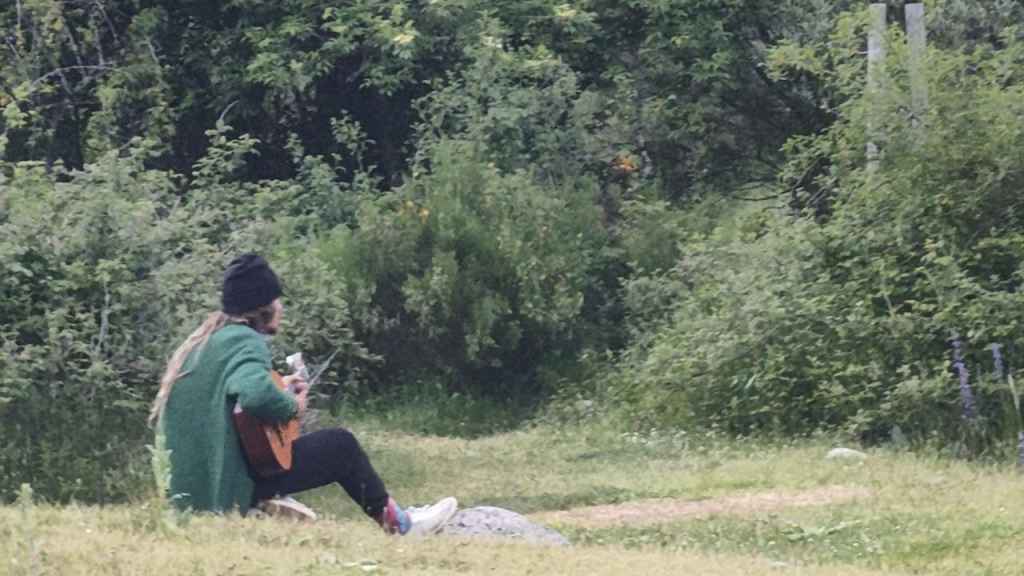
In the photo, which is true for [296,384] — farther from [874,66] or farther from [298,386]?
[874,66]

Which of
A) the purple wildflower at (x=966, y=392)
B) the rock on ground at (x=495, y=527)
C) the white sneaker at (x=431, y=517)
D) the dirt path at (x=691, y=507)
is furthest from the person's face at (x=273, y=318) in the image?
the purple wildflower at (x=966, y=392)

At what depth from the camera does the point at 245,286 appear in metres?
7.87

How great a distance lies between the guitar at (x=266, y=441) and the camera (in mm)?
7707

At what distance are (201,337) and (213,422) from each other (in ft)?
1.28

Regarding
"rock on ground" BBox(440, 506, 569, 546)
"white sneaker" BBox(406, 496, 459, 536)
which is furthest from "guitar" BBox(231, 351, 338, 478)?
"rock on ground" BBox(440, 506, 569, 546)

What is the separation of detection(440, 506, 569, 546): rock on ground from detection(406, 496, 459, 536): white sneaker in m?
0.04

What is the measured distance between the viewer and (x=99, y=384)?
11406 millimetres

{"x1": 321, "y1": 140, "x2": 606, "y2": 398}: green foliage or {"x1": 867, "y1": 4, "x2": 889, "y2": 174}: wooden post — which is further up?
{"x1": 867, "y1": 4, "x2": 889, "y2": 174}: wooden post

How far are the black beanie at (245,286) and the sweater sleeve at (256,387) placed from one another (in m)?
0.20

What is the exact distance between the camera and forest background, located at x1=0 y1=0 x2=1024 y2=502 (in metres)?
11.9

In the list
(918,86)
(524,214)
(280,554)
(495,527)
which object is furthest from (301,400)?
A: (524,214)

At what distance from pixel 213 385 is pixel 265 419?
285 mm

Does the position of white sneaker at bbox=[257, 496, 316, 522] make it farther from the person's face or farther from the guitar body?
the person's face

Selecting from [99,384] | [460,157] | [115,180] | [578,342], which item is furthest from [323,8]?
[99,384]
